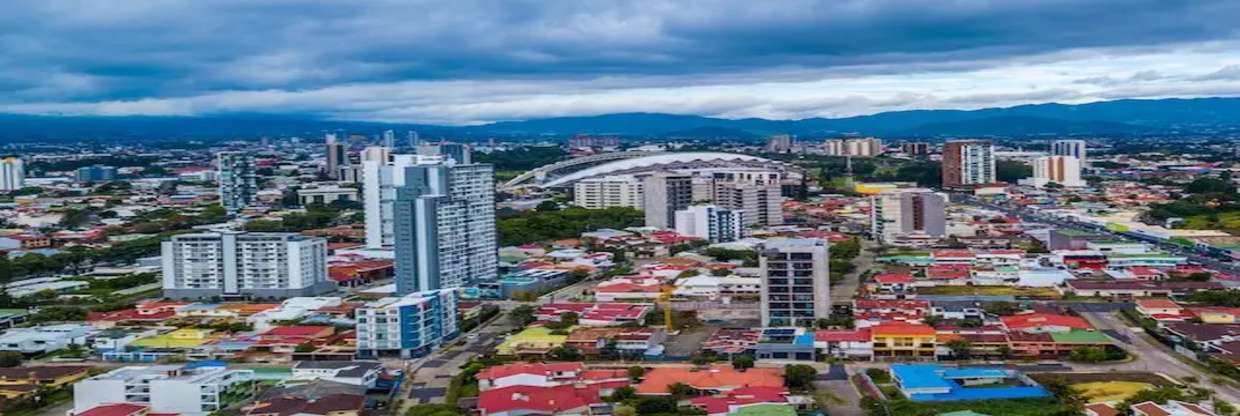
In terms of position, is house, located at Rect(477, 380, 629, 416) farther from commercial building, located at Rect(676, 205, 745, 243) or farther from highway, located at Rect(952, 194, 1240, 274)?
commercial building, located at Rect(676, 205, 745, 243)

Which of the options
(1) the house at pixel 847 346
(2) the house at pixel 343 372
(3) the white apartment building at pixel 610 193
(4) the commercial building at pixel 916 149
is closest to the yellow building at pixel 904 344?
(1) the house at pixel 847 346

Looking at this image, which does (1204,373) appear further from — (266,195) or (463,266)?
(266,195)

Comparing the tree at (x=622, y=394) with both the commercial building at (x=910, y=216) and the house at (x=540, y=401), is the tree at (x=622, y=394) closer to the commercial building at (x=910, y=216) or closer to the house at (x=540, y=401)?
the house at (x=540, y=401)

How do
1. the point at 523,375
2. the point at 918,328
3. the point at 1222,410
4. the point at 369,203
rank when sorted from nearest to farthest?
the point at 1222,410 → the point at 523,375 → the point at 918,328 → the point at 369,203

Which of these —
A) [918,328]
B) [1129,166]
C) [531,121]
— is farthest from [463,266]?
[531,121]

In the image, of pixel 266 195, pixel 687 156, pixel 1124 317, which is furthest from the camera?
pixel 687 156

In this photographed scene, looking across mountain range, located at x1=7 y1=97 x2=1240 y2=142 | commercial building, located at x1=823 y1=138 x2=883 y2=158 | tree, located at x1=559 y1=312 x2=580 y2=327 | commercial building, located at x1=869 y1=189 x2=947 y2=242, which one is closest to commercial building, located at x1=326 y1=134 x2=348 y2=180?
commercial building, located at x1=823 y1=138 x2=883 y2=158
